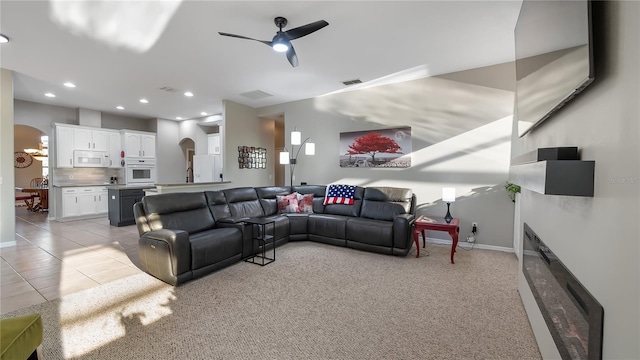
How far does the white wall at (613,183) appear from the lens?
2.69 ft

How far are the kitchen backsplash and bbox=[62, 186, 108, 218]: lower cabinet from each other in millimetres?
485

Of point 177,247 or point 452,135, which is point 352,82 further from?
point 177,247

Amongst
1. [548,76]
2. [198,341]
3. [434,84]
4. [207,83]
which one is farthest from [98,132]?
[548,76]

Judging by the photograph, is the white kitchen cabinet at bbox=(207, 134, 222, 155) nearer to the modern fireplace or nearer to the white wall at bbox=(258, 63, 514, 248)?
the white wall at bbox=(258, 63, 514, 248)

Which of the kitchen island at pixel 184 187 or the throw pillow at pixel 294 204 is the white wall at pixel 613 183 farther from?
the kitchen island at pixel 184 187

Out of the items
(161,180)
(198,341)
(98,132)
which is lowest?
(198,341)

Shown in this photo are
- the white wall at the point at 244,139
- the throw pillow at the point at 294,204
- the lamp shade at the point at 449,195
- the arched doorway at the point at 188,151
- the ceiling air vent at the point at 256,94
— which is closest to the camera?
the lamp shade at the point at 449,195

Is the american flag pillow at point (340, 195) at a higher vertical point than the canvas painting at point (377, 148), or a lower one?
lower

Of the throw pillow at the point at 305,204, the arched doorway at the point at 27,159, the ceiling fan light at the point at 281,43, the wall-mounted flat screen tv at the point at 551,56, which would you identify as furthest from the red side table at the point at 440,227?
the arched doorway at the point at 27,159

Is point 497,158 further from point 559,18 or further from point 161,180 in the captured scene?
point 161,180

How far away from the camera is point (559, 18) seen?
4.51 ft

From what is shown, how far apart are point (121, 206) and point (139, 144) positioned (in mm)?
2564

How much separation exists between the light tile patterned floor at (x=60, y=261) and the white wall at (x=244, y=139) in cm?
241

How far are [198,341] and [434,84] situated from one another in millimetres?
4835
